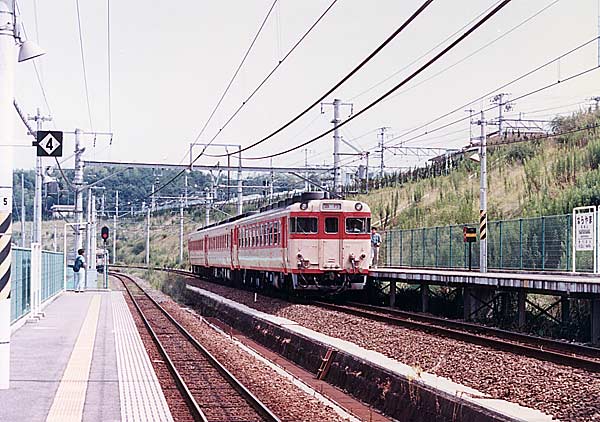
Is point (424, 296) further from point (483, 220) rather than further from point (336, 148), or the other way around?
point (336, 148)

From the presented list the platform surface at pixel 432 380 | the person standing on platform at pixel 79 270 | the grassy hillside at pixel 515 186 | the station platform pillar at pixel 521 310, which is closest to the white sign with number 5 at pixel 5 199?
the platform surface at pixel 432 380

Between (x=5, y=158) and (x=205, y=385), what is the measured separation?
4.86 m

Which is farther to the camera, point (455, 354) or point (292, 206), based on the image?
point (292, 206)

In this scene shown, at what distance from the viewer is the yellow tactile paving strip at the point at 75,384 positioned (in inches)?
387

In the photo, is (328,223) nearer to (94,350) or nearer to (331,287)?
(331,287)

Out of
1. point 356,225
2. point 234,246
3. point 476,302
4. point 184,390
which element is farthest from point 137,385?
point 234,246

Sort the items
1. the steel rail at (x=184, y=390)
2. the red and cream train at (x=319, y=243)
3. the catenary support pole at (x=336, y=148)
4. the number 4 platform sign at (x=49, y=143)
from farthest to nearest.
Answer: the catenary support pole at (x=336, y=148) < the red and cream train at (x=319, y=243) < the number 4 platform sign at (x=49, y=143) < the steel rail at (x=184, y=390)

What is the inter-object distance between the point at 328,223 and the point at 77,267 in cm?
1480

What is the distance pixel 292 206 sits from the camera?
25.2m

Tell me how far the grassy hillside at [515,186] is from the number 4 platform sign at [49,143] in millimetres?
21482

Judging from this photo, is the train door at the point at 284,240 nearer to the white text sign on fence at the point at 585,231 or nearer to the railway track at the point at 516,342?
the railway track at the point at 516,342

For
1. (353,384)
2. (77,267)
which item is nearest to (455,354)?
(353,384)

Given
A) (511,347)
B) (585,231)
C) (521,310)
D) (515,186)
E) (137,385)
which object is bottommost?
(137,385)

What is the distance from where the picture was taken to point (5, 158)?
32.4 feet
